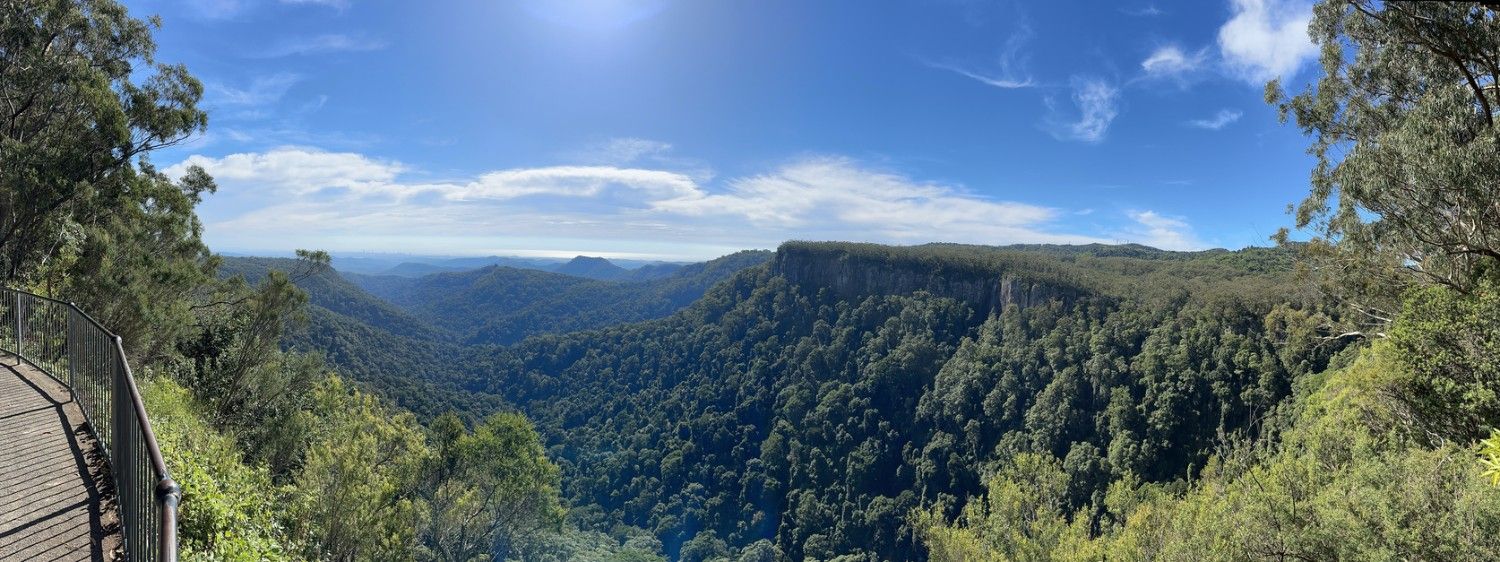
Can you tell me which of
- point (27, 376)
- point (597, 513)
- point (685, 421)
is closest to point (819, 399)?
point (685, 421)

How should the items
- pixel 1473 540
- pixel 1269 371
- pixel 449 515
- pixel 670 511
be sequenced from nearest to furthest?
pixel 1473 540, pixel 449 515, pixel 1269 371, pixel 670 511

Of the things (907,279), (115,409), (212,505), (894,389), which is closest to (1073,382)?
(894,389)

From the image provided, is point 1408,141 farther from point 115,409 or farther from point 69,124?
point 69,124

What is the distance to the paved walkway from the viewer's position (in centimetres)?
478

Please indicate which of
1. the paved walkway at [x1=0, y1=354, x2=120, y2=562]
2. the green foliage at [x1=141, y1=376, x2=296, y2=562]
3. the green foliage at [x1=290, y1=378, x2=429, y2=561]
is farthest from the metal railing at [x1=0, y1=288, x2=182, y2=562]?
the green foliage at [x1=290, y1=378, x2=429, y2=561]

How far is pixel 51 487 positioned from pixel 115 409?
0.96 m

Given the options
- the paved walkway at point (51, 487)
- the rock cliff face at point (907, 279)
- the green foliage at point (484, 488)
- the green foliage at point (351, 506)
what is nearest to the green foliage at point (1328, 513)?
the paved walkway at point (51, 487)

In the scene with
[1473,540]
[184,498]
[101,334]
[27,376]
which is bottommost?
[1473,540]

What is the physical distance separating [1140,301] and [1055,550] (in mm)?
54785

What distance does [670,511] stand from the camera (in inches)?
2980

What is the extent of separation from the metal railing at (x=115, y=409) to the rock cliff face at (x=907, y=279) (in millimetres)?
77661

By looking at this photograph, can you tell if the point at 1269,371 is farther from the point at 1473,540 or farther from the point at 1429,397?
the point at 1473,540

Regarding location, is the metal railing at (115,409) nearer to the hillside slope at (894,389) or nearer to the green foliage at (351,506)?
the green foliage at (351,506)

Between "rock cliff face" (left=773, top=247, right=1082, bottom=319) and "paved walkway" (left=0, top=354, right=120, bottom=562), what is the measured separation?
7788 centimetres
